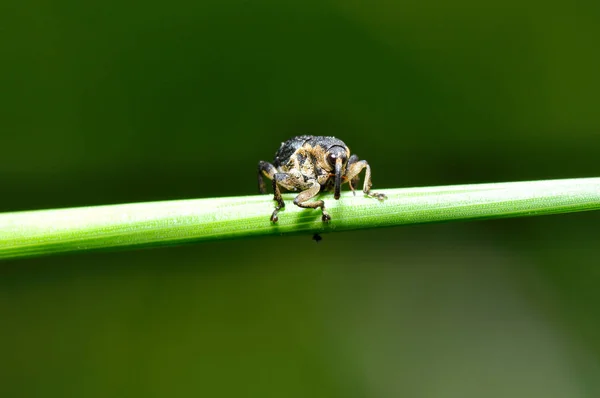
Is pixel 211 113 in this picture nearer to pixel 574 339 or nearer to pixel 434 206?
pixel 434 206

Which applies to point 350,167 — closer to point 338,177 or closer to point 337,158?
point 337,158

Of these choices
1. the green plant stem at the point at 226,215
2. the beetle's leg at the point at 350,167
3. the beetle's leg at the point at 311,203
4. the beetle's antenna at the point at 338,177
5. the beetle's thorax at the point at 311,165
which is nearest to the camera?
the green plant stem at the point at 226,215

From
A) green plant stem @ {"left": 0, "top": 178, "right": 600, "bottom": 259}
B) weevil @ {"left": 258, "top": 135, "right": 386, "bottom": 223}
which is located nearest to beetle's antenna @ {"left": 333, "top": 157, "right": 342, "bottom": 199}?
weevil @ {"left": 258, "top": 135, "right": 386, "bottom": 223}

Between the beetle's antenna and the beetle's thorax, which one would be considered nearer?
the beetle's antenna

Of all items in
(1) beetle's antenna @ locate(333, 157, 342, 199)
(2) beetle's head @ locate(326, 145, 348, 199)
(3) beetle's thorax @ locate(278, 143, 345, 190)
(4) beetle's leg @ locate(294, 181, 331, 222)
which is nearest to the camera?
(4) beetle's leg @ locate(294, 181, 331, 222)

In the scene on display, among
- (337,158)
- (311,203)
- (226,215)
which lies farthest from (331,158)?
(226,215)

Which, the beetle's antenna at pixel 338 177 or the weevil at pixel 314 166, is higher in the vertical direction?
the weevil at pixel 314 166

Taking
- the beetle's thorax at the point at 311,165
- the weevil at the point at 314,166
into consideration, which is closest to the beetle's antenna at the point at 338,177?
the weevil at the point at 314,166

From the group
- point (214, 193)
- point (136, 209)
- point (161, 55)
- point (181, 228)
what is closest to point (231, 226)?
point (181, 228)

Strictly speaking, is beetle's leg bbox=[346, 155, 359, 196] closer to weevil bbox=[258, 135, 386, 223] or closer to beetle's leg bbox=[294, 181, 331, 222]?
weevil bbox=[258, 135, 386, 223]

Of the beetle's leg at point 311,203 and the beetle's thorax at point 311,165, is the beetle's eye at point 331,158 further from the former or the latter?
the beetle's leg at point 311,203
